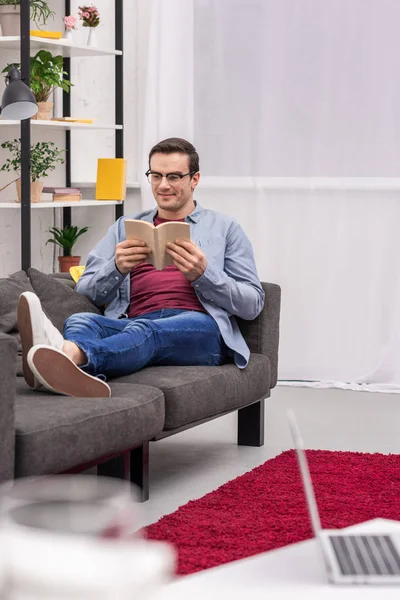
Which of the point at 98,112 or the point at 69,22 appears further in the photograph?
the point at 98,112

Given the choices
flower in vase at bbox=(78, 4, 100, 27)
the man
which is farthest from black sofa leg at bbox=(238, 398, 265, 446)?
flower in vase at bbox=(78, 4, 100, 27)

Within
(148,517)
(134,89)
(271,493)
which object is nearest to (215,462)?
(271,493)

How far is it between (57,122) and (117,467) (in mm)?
2514

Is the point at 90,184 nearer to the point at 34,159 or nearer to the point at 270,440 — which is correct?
the point at 34,159

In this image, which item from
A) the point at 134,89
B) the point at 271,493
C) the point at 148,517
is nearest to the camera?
the point at 148,517

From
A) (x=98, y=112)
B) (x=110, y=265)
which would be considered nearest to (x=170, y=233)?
(x=110, y=265)

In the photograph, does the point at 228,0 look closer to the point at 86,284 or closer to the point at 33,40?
the point at 33,40

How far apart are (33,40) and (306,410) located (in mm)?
2162

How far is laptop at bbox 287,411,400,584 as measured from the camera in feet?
3.71

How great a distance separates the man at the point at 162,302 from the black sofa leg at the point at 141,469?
23 centimetres

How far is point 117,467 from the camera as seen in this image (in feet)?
9.81

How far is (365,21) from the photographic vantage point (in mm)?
5160

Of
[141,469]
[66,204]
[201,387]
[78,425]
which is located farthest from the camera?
[66,204]

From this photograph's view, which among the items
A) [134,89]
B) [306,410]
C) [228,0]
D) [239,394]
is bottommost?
[306,410]
